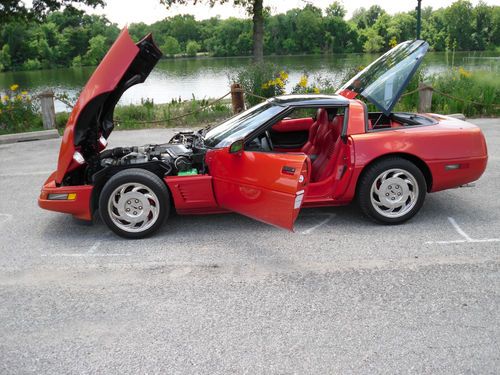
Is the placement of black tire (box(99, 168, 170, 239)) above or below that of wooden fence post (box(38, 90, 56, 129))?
below

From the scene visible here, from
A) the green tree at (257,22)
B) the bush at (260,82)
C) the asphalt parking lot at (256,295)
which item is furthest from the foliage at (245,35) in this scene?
the asphalt parking lot at (256,295)

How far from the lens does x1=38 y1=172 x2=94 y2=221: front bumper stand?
15.2ft

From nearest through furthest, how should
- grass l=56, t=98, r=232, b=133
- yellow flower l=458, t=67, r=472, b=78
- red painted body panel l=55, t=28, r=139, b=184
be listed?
1. red painted body panel l=55, t=28, r=139, b=184
2. grass l=56, t=98, r=232, b=133
3. yellow flower l=458, t=67, r=472, b=78

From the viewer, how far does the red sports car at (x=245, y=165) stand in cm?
448

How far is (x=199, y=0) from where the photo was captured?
2023cm

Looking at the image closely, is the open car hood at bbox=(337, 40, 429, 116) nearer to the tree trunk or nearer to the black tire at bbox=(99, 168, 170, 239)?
the black tire at bbox=(99, 168, 170, 239)

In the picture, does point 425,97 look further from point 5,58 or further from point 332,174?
point 5,58

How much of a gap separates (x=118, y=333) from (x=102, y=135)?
2803 mm

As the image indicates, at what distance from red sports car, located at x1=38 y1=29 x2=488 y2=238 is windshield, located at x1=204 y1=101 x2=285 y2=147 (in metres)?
0.02

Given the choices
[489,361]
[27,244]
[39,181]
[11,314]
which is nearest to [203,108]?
[39,181]

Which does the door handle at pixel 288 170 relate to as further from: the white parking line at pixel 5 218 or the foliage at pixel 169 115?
the foliage at pixel 169 115

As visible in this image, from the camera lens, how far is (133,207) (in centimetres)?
462

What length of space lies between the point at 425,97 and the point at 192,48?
3783cm

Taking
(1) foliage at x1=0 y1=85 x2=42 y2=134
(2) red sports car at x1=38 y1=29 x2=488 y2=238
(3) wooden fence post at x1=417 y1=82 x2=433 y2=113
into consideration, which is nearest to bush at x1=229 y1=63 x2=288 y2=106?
(3) wooden fence post at x1=417 y1=82 x2=433 y2=113
